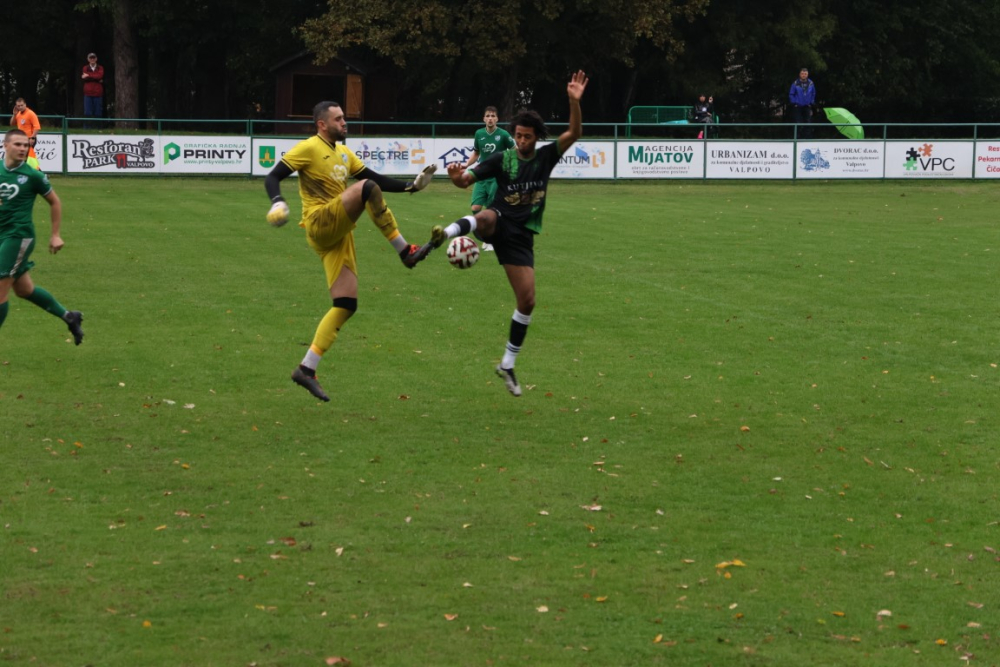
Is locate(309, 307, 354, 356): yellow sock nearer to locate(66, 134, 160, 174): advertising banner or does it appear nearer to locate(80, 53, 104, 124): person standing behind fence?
locate(66, 134, 160, 174): advertising banner

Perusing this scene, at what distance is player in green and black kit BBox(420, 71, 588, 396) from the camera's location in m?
10.4

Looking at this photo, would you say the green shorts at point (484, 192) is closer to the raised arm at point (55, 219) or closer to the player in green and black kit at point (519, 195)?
the raised arm at point (55, 219)

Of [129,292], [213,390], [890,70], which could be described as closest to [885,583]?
[213,390]

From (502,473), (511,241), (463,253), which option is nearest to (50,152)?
(511,241)

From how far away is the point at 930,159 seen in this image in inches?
1463

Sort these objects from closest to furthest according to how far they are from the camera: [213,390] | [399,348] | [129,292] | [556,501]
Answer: [556,501] → [213,390] → [399,348] → [129,292]

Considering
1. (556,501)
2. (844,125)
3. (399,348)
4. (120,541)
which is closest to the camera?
(120,541)

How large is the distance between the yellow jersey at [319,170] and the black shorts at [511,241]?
1.22 metres

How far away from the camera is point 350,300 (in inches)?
417

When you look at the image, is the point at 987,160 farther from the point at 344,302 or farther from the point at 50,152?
the point at 344,302

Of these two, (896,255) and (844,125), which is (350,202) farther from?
(844,125)

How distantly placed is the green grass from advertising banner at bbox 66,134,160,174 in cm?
1711

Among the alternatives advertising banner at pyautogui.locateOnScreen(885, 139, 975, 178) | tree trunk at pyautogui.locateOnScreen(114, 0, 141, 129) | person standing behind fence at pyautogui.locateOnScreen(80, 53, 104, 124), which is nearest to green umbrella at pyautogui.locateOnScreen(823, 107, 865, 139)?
advertising banner at pyautogui.locateOnScreen(885, 139, 975, 178)

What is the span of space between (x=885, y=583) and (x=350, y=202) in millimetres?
4969
